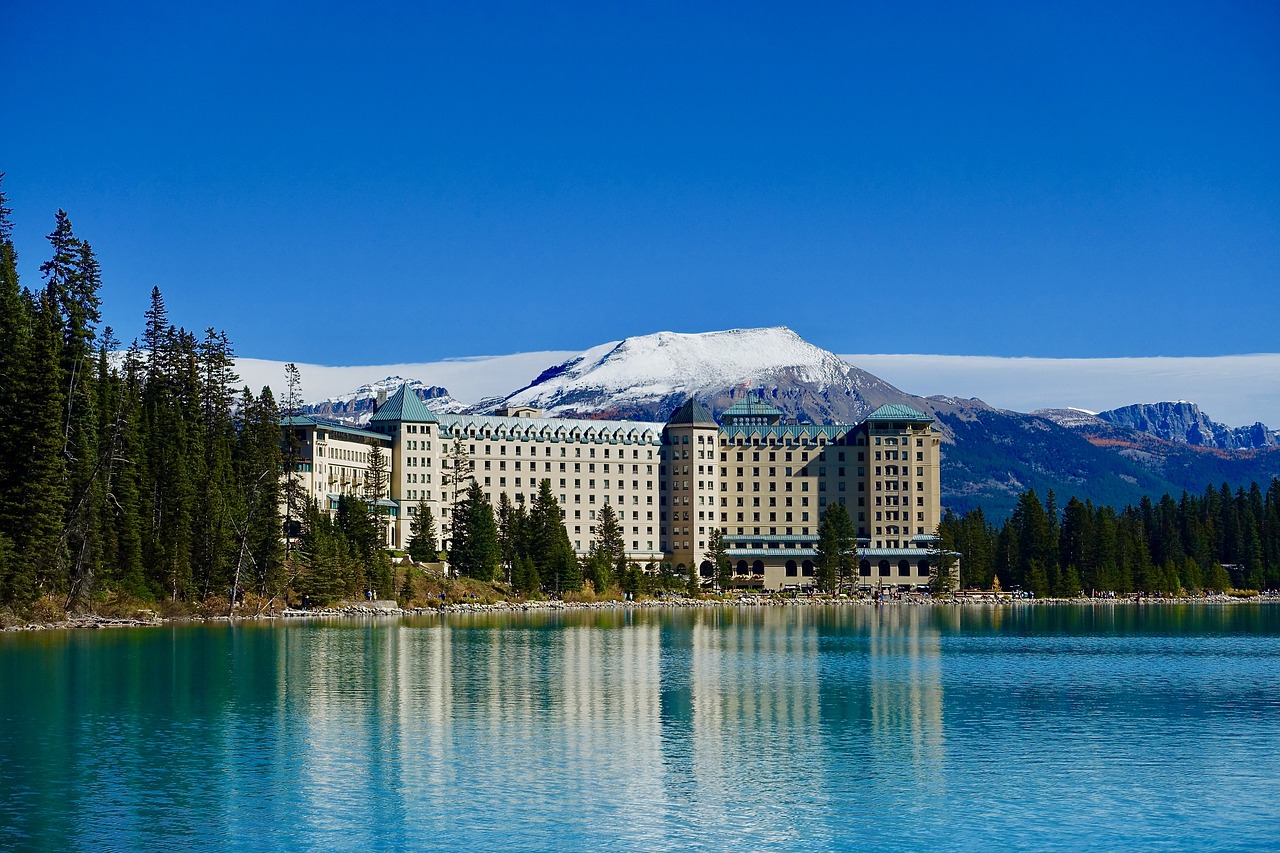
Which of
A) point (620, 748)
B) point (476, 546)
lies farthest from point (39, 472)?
point (476, 546)

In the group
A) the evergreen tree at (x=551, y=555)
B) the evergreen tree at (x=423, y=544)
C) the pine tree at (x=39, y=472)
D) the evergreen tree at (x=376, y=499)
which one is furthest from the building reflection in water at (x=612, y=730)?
the evergreen tree at (x=551, y=555)

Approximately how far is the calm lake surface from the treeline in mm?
10478

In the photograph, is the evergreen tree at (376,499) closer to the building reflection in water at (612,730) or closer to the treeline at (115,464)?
the treeline at (115,464)

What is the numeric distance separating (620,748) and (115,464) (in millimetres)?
74016

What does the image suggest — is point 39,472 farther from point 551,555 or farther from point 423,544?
point 551,555

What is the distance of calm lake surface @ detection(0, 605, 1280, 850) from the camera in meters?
38.5

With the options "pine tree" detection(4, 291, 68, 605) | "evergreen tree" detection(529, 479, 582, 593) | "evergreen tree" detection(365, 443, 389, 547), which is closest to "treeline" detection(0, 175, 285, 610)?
"pine tree" detection(4, 291, 68, 605)

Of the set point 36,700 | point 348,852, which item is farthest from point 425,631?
point 348,852

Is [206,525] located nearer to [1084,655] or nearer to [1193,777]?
[1084,655]

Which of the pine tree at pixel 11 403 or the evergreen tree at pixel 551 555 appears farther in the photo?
the evergreen tree at pixel 551 555

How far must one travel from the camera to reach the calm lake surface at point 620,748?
3847cm

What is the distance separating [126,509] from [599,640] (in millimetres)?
37982

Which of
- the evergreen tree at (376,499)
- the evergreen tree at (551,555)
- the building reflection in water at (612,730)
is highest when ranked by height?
the evergreen tree at (376,499)

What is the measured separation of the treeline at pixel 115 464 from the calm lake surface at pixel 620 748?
34.4 feet
